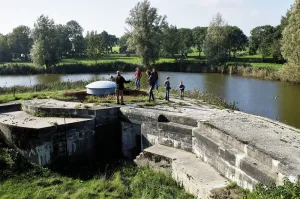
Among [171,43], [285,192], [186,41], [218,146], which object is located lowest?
[218,146]

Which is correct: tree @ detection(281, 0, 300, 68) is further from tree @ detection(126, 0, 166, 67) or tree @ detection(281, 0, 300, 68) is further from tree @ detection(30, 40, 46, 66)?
tree @ detection(30, 40, 46, 66)

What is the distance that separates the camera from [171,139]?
11047mm

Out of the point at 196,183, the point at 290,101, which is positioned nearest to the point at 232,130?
the point at 196,183

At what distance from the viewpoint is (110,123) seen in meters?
12.4

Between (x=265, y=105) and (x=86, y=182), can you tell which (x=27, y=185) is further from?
(x=265, y=105)

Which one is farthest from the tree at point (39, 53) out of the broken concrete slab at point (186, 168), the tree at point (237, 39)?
the broken concrete slab at point (186, 168)

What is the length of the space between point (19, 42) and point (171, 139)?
7643 cm

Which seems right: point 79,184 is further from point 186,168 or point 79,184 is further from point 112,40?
point 112,40

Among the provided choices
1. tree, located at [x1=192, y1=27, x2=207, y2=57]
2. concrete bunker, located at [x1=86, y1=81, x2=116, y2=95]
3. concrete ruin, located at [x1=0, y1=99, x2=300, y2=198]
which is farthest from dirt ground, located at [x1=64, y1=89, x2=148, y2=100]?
tree, located at [x1=192, y1=27, x2=207, y2=57]

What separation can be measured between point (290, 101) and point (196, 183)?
1787cm

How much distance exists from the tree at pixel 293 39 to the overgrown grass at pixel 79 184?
2261cm

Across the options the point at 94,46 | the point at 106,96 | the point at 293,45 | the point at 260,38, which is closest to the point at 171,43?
the point at 94,46

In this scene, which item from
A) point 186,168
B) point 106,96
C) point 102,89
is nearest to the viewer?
point 186,168

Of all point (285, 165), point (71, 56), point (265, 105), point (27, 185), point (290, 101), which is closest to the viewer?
point (285, 165)
